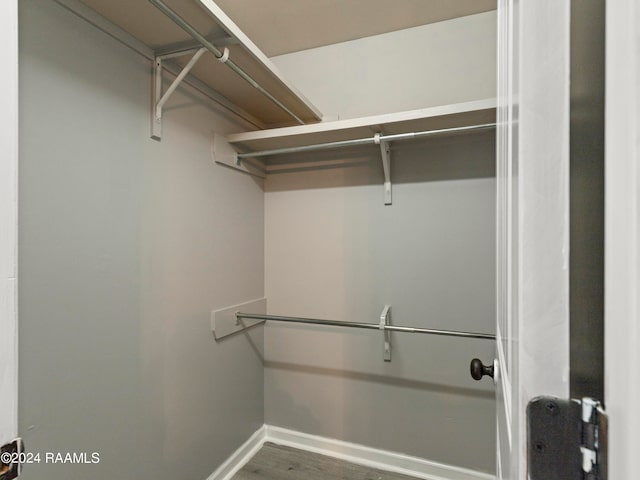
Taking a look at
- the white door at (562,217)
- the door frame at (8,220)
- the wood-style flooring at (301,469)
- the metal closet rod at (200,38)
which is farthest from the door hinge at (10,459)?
the wood-style flooring at (301,469)

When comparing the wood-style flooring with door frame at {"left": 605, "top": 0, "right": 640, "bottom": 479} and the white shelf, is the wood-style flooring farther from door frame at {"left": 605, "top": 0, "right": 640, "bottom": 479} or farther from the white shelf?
door frame at {"left": 605, "top": 0, "right": 640, "bottom": 479}

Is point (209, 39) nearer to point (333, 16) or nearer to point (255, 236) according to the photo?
point (333, 16)

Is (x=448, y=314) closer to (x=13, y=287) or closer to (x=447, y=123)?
(x=447, y=123)

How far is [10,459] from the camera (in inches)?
21.9

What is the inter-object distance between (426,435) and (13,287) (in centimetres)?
180

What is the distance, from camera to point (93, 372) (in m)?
1.03

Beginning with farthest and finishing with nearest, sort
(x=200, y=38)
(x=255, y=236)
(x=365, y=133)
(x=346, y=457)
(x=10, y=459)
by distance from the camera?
(x=255, y=236) < (x=346, y=457) < (x=365, y=133) < (x=200, y=38) < (x=10, y=459)

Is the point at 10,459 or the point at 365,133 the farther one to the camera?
the point at 365,133

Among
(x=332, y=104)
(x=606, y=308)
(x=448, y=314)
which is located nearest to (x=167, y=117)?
(x=332, y=104)

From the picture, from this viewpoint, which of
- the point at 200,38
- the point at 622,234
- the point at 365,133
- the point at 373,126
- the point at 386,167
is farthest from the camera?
the point at 386,167

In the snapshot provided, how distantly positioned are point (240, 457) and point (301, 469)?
337 millimetres

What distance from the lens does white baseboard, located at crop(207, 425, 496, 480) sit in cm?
158

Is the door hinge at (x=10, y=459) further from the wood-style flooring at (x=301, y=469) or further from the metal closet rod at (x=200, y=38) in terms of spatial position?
the wood-style flooring at (x=301, y=469)

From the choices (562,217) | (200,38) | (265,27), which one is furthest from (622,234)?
(265,27)
